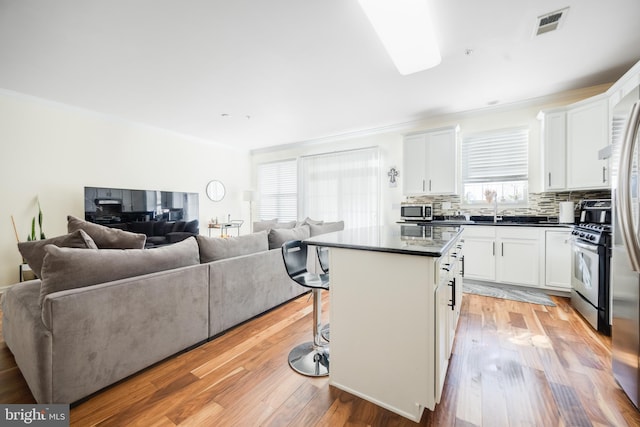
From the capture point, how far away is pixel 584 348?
2051 mm

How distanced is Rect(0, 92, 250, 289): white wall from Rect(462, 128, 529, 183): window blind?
5.38 m

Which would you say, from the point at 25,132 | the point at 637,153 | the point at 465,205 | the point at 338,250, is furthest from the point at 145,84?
the point at 465,205

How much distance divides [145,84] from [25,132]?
1.90 m

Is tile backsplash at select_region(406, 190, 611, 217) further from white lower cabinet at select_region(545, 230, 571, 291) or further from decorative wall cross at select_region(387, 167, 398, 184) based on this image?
white lower cabinet at select_region(545, 230, 571, 291)

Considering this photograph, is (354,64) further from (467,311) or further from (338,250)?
(467,311)

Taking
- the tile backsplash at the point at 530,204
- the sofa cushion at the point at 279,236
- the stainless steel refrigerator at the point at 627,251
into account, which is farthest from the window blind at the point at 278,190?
the stainless steel refrigerator at the point at 627,251

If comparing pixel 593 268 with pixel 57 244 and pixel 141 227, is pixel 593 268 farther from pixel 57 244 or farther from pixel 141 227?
pixel 141 227

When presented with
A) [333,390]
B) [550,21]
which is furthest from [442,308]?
[550,21]

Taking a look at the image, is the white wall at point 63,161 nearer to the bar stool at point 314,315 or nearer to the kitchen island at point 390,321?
the bar stool at point 314,315

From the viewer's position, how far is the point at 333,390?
158 centimetres

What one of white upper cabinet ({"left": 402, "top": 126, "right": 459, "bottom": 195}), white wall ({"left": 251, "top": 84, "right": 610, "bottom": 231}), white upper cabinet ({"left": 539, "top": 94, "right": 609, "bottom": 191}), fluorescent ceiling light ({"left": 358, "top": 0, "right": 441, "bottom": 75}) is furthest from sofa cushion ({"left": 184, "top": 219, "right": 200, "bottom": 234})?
white upper cabinet ({"left": 539, "top": 94, "right": 609, "bottom": 191})

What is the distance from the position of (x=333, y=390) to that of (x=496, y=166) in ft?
13.2

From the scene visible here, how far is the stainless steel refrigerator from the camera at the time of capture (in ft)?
4.08

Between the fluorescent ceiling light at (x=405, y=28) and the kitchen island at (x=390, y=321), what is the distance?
1.61 metres
